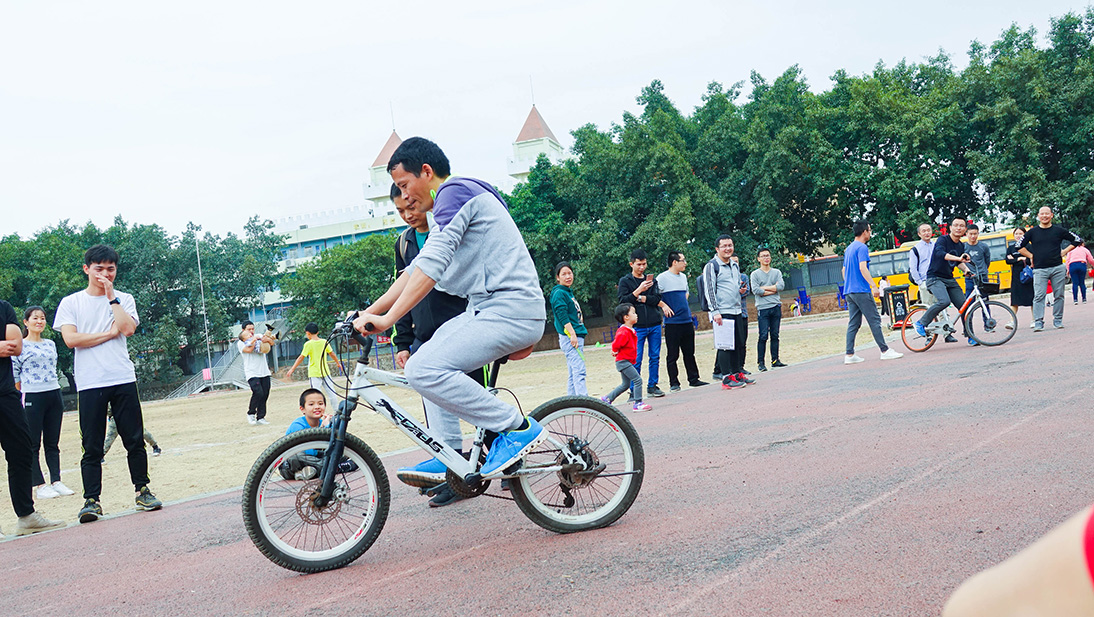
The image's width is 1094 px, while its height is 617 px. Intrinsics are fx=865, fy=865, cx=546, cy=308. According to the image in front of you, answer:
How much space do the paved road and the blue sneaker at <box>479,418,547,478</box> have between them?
407mm

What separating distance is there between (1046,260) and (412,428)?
12.0 m

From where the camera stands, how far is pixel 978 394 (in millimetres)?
7520

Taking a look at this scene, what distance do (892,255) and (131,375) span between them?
106 ft

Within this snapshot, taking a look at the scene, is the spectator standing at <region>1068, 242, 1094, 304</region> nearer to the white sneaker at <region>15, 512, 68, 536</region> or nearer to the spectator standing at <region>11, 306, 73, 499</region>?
the spectator standing at <region>11, 306, 73, 499</region>

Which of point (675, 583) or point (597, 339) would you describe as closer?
point (675, 583)

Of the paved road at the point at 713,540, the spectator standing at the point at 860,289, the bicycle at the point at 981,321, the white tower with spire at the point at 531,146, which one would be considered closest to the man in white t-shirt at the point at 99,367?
the paved road at the point at 713,540

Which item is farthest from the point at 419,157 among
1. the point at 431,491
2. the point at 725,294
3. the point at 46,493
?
the point at 725,294

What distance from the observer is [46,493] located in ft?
28.0

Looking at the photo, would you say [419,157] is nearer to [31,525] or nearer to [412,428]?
[412,428]

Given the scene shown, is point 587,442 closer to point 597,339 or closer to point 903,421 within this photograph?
point 903,421

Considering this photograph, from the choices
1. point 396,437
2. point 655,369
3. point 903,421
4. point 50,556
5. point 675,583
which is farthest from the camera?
point 655,369

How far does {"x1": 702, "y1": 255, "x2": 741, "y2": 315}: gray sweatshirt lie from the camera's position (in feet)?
39.4

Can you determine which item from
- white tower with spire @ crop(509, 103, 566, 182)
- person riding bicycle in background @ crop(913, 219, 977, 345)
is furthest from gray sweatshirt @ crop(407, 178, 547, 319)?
white tower with spire @ crop(509, 103, 566, 182)

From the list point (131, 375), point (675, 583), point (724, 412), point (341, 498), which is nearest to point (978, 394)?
point (724, 412)
